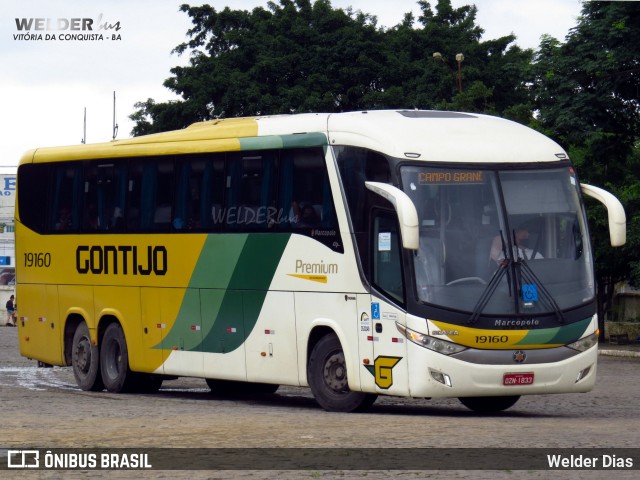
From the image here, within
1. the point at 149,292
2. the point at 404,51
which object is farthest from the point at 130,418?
the point at 404,51

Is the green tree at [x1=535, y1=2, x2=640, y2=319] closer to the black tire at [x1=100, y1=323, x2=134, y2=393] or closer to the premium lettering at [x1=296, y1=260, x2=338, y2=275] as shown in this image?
the black tire at [x1=100, y1=323, x2=134, y2=393]

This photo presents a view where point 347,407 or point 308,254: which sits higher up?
point 308,254

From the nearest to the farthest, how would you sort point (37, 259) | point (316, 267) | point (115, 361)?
point (316, 267) < point (115, 361) < point (37, 259)

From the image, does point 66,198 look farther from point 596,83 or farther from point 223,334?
point 596,83

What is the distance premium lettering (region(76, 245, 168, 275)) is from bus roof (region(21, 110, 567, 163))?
2.09 metres

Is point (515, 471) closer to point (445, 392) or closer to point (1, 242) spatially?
point (445, 392)

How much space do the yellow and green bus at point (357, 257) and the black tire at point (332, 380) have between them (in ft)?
0.09

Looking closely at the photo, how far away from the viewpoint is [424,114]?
61.3ft

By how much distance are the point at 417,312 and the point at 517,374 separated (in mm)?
1361

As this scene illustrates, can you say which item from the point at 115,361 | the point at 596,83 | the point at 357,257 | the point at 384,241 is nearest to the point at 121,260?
the point at 115,361

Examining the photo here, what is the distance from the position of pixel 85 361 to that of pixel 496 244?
9.14 meters

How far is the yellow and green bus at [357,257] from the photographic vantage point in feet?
55.7

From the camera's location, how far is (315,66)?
61031 millimetres

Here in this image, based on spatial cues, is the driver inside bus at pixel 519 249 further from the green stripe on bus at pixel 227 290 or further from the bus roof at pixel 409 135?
the green stripe on bus at pixel 227 290
